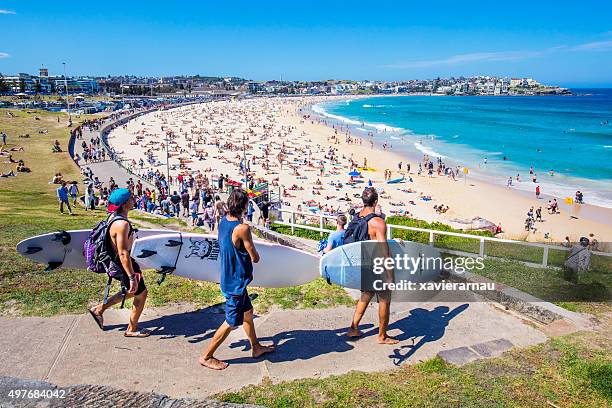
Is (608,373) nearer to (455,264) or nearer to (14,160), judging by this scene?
(455,264)

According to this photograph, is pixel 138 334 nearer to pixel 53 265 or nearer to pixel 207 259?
pixel 207 259

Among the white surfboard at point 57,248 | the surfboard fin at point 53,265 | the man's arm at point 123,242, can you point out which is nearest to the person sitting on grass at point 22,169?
the white surfboard at point 57,248

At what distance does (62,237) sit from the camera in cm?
562

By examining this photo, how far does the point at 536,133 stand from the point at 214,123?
46.4 metres

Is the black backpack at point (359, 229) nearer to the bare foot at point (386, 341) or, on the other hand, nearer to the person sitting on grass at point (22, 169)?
the bare foot at point (386, 341)

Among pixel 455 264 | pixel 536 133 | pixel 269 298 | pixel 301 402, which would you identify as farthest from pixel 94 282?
pixel 536 133

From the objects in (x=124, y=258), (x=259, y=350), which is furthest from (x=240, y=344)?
(x=124, y=258)

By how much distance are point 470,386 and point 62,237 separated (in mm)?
4920

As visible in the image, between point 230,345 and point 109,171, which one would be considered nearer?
point 230,345

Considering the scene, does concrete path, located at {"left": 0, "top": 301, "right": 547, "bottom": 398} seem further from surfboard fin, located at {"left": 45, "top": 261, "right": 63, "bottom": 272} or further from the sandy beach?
the sandy beach

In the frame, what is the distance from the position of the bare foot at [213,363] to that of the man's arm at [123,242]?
1.10 metres

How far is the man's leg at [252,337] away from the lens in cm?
426

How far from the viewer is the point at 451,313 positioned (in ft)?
17.8

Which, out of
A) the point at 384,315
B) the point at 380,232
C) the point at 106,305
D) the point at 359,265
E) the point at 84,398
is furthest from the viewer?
the point at 359,265
